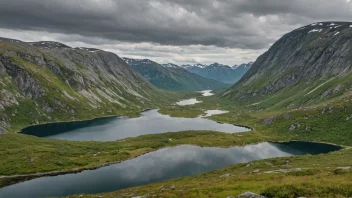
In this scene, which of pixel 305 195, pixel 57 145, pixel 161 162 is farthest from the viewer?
pixel 57 145

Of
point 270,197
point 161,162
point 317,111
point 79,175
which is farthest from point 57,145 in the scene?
point 317,111

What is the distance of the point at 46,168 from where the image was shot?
364 ft

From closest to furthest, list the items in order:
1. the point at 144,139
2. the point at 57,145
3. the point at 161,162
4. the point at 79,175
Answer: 1. the point at 79,175
2. the point at 161,162
3. the point at 57,145
4. the point at 144,139

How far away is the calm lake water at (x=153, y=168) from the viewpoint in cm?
8944

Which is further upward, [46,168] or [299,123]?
[299,123]

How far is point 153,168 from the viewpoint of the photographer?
112312mm

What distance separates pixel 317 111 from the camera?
600ft

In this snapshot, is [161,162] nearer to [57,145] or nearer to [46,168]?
[46,168]

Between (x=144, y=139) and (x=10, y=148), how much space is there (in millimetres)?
71063

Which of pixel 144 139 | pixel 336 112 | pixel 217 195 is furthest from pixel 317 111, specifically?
pixel 217 195

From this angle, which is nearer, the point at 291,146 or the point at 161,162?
the point at 161,162

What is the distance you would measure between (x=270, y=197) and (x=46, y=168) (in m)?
102

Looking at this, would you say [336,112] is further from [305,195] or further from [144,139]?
[305,195]

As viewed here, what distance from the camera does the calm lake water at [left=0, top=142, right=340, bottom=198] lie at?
8944 centimetres
